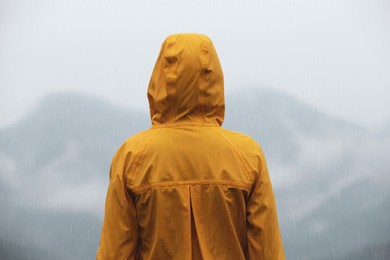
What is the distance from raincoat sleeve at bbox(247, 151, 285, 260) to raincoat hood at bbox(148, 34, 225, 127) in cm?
26

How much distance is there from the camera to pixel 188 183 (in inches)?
87.3

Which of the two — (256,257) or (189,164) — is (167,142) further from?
(256,257)

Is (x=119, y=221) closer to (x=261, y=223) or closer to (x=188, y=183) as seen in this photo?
(x=188, y=183)

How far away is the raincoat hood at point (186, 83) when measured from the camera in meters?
2.28

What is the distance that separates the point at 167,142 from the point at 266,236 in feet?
1.49

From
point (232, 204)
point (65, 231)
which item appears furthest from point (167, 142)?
point (65, 231)

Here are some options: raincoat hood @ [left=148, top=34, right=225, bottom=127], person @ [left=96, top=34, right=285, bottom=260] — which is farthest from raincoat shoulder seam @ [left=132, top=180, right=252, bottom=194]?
raincoat hood @ [left=148, top=34, right=225, bottom=127]

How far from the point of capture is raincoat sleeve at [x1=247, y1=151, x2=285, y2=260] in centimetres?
227

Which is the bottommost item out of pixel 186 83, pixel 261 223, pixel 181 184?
pixel 261 223

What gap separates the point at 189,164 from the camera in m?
2.23

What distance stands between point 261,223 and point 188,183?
281mm

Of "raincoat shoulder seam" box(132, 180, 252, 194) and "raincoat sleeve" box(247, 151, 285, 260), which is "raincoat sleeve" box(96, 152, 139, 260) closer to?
"raincoat shoulder seam" box(132, 180, 252, 194)

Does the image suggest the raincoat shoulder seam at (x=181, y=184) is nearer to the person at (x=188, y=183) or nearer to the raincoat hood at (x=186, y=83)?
the person at (x=188, y=183)

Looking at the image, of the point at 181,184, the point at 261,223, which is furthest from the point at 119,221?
the point at 261,223
